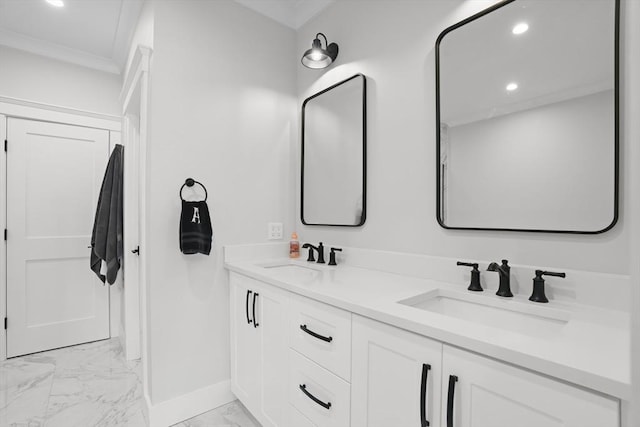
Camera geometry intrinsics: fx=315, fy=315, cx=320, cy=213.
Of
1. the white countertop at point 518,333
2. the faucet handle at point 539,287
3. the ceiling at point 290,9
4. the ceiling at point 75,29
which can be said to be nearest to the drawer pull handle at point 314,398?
the white countertop at point 518,333

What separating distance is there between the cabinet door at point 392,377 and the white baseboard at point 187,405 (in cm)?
120

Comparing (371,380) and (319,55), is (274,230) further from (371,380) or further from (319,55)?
(371,380)

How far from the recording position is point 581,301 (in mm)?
1080

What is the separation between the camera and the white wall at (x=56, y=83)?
102 inches

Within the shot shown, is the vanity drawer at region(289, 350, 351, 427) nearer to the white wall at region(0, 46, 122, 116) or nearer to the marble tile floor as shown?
the marble tile floor

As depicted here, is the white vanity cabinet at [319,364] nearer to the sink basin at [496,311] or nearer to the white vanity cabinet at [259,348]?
the white vanity cabinet at [259,348]

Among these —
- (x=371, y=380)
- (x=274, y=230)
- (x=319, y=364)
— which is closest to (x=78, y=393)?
(x=274, y=230)

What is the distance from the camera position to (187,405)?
185 centimetres

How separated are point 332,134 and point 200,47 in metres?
0.96

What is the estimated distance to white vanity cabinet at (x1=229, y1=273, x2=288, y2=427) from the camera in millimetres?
1487

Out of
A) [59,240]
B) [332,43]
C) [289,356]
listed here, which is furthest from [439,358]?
[59,240]

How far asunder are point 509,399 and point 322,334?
0.67 meters

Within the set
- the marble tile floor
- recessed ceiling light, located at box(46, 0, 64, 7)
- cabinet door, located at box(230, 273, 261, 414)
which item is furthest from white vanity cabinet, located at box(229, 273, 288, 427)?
recessed ceiling light, located at box(46, 0, 64, 7)

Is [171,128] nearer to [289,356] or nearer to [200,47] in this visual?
[200,47]
